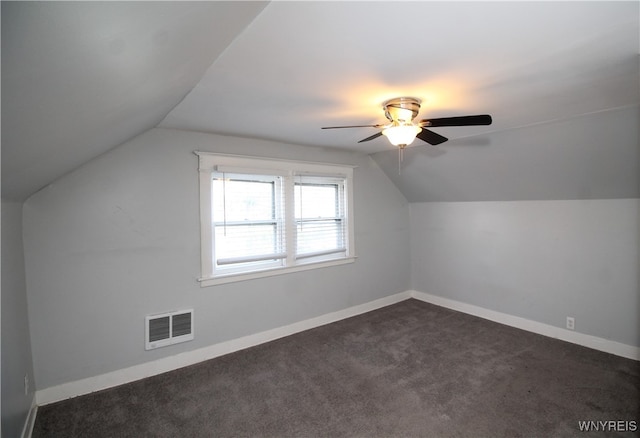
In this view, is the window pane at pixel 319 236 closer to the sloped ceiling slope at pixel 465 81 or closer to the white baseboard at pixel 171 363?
the white baseboard at pixel 171 363

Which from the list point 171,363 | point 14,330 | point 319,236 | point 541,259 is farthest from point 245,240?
point 541,259

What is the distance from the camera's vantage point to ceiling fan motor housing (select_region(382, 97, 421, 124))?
2.26m

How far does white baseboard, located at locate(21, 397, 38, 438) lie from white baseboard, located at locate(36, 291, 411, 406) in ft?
0.32

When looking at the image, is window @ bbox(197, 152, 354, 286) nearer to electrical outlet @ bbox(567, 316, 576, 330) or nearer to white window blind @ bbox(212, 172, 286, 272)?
white window blind @ bbox(212, 172, 286, 272)

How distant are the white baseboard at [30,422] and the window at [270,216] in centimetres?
150

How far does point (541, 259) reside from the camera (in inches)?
150

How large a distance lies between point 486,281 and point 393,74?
350cm

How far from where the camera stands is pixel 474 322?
417cm

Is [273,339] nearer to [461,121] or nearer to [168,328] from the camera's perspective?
[168,328]

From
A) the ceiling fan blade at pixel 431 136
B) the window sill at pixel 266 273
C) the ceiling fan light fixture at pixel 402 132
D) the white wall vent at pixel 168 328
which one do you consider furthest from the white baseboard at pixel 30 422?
the ceiling fan blade at pixel 431 136

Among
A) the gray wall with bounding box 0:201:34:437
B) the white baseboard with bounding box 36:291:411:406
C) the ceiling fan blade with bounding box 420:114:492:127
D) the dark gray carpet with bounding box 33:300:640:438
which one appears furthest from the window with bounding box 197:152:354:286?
the ceiling fan blade with bounding box 420:114:492:127

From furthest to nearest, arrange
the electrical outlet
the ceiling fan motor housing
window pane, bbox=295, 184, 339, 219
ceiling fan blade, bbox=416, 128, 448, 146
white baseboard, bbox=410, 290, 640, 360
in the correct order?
window pane, bbox=295, 184, 339, 219
the electrical outlet
white baseboard, bbox=410, 290, 640, 360
ceiling fan blade, bbox=416, 128, 448, 146
the ceiling fan motor housing

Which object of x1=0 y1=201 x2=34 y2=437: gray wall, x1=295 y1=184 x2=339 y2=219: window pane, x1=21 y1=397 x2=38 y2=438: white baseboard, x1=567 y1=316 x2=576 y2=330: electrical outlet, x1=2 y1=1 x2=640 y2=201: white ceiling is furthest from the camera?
x1=295 y1=184 x2=339 y2=219: window pane

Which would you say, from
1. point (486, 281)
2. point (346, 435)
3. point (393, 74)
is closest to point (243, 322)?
point (346, 435)
